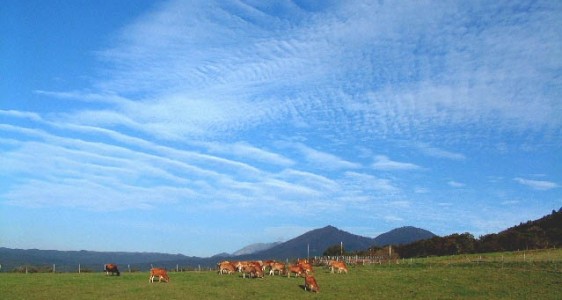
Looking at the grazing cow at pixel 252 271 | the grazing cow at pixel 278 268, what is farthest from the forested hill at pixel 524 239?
the grazing cow at pixel 252 271

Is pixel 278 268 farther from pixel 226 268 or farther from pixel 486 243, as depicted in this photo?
pixel 486 243

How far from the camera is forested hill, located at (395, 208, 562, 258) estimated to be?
99.2 m

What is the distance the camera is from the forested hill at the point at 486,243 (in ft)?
325

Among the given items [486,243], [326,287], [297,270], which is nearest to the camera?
[326,287]

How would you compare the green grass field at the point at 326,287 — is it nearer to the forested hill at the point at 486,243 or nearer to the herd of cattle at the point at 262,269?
the herd of cattle at the point at 262,269

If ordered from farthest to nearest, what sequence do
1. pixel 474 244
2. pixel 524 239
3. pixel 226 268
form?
pixel 474 244 → pixel 524 239 → pixel 226 268

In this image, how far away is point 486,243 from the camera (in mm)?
103250

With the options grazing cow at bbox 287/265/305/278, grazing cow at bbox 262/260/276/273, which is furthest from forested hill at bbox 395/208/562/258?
grazing cow at bbox 287/265/305/278

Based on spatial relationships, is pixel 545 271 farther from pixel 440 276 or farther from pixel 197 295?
pixel 197 295

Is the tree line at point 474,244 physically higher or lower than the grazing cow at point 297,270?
higher

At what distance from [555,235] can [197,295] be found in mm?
90578

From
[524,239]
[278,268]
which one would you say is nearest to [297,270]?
[278,268]

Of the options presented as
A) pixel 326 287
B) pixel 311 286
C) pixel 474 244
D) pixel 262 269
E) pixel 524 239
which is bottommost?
pixel 326 287

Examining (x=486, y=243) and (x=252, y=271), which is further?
(x=486, y=243)
